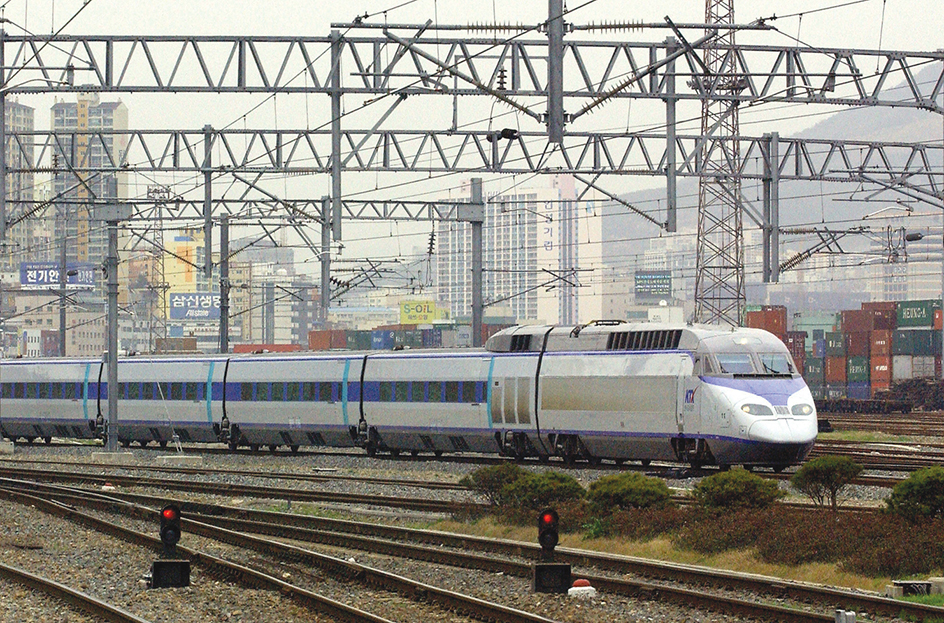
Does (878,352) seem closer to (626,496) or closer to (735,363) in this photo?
(735,363)

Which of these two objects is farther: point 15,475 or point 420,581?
point 15,475

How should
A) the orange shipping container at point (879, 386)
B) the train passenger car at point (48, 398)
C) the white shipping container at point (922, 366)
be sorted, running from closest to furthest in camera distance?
Result: the train passenger car at point (48, 398) → the orange shipping container at point (879, 386) → the white shipping container at point (922, 366)

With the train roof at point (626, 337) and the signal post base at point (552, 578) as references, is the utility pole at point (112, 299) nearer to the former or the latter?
the train roof at point (626, 337)

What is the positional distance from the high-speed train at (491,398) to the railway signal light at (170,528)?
1467 centimetres

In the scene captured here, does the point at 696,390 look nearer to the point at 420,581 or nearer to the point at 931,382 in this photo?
the point at 420,581

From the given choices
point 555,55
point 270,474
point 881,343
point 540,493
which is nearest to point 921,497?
point 540,493

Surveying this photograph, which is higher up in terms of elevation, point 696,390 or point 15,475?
point 696,390

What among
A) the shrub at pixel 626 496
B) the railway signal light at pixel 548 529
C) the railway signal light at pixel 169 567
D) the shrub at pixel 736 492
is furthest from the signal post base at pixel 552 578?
the shrub at pixel 626 496

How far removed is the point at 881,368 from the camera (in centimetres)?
9138

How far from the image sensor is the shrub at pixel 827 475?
21.5m

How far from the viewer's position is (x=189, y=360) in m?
47.8

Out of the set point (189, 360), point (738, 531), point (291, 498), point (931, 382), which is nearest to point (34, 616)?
point (738, 531)

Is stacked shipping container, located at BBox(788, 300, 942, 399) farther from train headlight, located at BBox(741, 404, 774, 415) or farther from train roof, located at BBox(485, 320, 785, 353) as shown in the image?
train headlight, located at BBox(741, 404, 774, 415)

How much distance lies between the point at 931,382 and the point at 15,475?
57.9 metres
